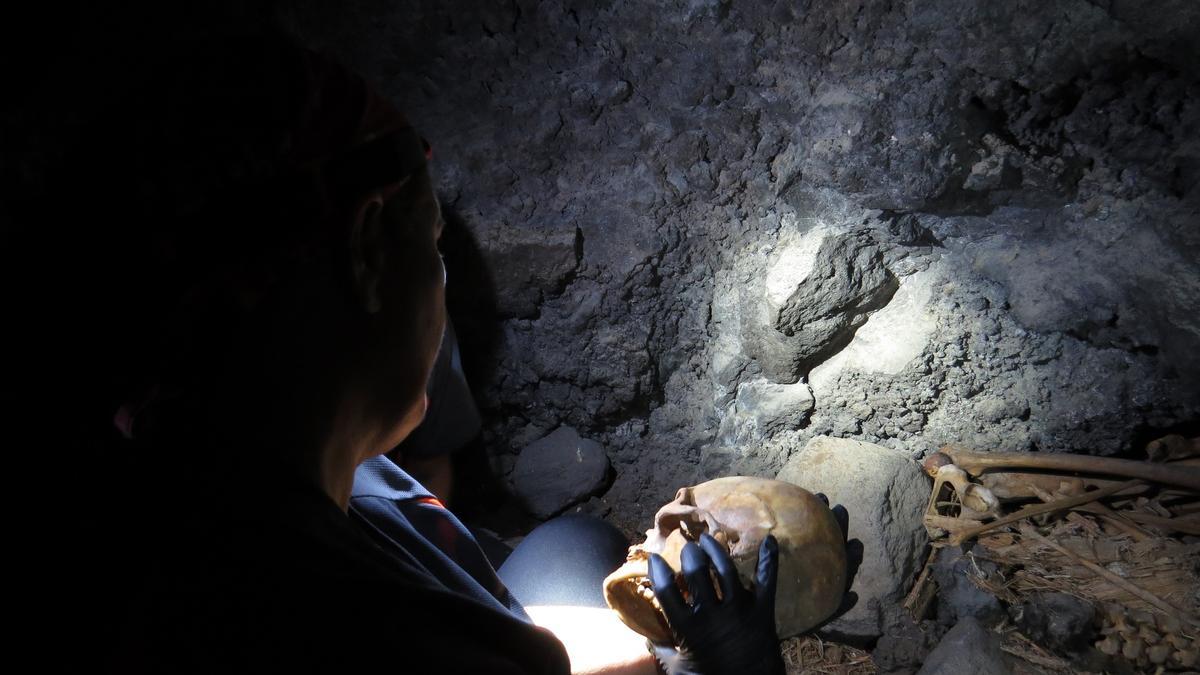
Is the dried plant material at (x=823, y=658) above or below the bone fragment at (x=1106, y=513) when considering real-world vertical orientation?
below

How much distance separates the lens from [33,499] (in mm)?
743

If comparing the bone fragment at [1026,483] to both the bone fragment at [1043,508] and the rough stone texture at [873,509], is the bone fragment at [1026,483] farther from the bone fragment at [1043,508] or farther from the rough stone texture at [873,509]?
the rough stone texture at [873,509]

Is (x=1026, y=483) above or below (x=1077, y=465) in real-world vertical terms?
below

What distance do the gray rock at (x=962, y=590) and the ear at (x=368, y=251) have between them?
206cm

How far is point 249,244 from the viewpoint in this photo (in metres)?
0.69

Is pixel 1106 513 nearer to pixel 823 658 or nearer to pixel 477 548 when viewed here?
pixel 823 658

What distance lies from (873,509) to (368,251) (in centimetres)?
196

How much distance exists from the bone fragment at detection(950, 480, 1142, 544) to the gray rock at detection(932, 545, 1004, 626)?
Answer: 5 cm

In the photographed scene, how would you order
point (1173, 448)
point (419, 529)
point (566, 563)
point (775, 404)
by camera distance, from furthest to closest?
1. point (775, 404)
2. point (1173, 448)
3. point (566, 563)
4. point (419, 529)

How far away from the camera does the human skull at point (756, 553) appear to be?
1.61 metres

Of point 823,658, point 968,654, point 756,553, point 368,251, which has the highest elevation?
point 368,251

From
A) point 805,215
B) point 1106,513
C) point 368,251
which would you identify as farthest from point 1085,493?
point 368,251

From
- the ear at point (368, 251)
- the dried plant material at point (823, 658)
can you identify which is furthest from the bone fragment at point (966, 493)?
the ear at point (368, 251)

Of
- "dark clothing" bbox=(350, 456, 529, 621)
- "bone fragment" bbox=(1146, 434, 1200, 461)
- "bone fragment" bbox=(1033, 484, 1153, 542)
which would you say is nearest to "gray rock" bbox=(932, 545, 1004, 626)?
"bone fragment" bbox=(1033, 484, 1153, 542)
